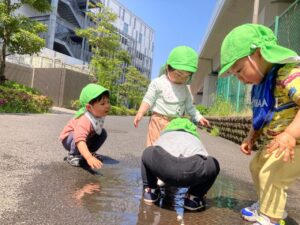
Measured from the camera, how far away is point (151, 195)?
2604 millimetres

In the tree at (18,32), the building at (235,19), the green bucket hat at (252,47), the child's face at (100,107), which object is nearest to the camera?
the green bucket hat at (252,47)

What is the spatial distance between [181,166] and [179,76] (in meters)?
1.24

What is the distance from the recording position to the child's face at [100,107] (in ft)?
11.8

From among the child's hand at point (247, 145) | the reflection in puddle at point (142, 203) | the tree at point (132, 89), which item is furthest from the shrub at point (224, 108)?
the tree at point (132, 89)

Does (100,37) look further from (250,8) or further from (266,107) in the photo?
(266,107)

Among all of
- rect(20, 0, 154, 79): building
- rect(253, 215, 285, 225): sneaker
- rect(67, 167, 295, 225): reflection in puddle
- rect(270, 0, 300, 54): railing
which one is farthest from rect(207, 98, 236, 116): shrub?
rect(20, 0, 154, 79): building

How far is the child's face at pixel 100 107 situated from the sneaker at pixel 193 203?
4.65ft

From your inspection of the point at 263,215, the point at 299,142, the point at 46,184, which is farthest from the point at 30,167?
the point at 299,142

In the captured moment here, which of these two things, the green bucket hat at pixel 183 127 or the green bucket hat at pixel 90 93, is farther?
the green bucket hat at pixel 90 93

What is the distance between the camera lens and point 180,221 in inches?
89.4

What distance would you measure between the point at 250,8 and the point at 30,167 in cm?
1318

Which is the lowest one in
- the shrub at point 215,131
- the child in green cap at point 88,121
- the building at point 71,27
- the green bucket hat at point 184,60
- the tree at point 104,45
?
the shrub at point 215,131

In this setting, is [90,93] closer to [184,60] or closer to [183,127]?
[184,60]

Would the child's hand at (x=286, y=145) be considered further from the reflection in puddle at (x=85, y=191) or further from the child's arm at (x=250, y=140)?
the reflection in puddle at (x=85, y=191)
